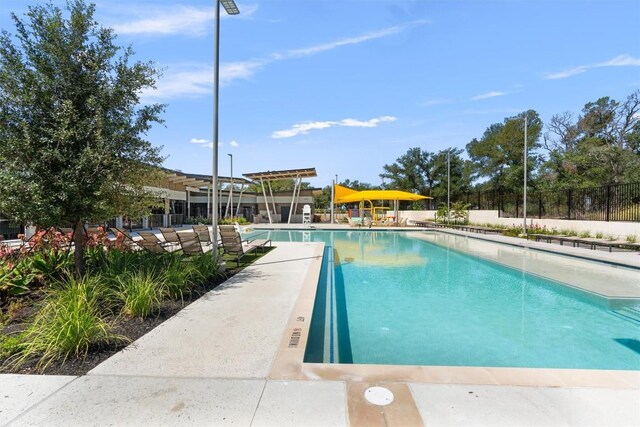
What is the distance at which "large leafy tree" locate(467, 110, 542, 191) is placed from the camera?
101 feet

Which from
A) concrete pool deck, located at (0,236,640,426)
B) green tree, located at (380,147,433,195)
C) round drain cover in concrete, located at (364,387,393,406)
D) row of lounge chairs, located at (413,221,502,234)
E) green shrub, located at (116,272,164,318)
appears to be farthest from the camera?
green tree, located at (380,147,433,195)

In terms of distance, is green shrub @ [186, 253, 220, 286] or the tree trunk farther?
green shrub @ [186, 253, 220, 286]

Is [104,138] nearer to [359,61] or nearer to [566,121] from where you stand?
[359,61]

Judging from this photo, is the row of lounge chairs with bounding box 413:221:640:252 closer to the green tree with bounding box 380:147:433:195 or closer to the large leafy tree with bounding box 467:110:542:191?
the large leafy tree with bounding box 467:110:542:191

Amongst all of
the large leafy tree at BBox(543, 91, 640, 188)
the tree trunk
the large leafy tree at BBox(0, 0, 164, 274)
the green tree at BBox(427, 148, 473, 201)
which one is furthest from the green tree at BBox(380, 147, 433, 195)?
the tree trunk

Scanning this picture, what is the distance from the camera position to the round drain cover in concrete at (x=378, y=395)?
8.20 feet

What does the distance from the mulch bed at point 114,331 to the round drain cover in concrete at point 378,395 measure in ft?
8.15

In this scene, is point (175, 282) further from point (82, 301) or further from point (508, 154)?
point (508, 154)

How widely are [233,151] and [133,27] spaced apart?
71.7 feet

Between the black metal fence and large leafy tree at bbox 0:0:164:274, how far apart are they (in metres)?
18.3

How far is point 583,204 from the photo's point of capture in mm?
17047

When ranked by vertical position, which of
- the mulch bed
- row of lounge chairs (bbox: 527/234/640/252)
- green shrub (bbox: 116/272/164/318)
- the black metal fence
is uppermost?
the black metal fence

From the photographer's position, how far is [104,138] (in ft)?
16.8

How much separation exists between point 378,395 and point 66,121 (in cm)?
530
